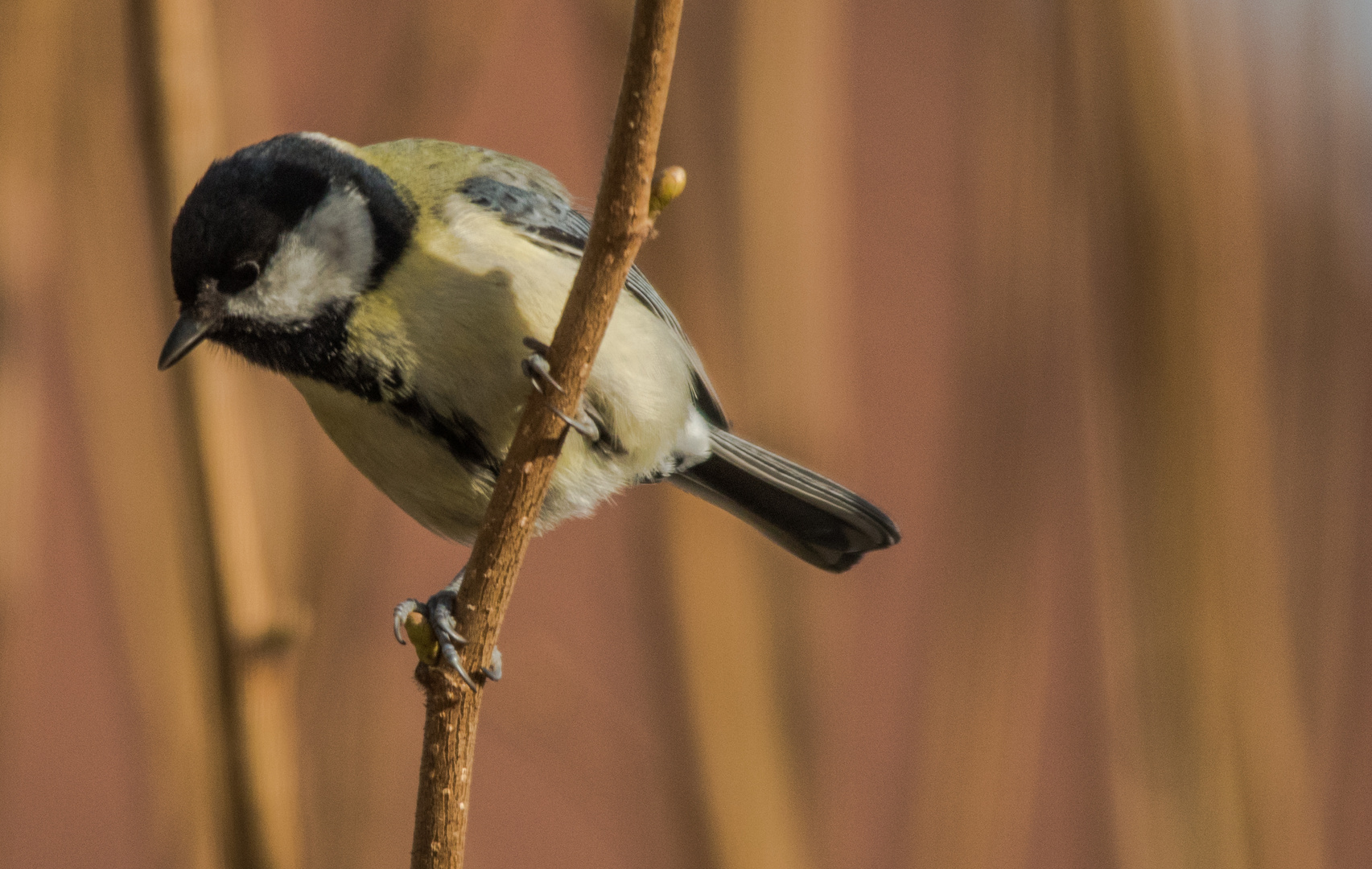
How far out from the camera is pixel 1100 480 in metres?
1.30

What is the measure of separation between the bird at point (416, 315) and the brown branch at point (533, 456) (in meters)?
0.17

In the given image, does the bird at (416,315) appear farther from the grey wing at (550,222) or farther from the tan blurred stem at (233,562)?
the tan blurred stem at (233,562)

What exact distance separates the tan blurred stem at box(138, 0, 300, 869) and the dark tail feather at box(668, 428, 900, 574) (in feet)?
2.39

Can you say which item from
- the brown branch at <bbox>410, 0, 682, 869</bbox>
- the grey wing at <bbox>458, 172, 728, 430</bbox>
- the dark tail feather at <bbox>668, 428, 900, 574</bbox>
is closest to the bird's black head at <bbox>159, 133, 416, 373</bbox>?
the grey wing at <bbox>458, 172, 728, 430</bbox>

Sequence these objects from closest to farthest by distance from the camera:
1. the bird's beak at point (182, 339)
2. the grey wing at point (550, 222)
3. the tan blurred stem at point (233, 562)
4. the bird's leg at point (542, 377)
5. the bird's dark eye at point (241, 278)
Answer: the bird's leg at point (542, 377), the tan blurred stem at point (233, 562), the bird's beak at point (182, 339), the bird's dark eye at point (241, 278), the grey wing at point (550, 222)

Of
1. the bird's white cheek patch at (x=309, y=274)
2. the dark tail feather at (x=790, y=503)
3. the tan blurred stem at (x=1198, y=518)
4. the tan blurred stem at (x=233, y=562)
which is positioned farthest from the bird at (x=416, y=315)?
the tan blurred stem at (x=1198, y=518)

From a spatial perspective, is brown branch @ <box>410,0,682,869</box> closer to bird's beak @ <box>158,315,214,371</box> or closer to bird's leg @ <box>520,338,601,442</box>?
bird's leg @ <box>520,338,601,442</box>

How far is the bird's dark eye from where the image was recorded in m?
1.23

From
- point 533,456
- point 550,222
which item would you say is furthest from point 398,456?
point 533,456

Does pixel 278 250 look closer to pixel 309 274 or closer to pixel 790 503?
pixel 309 274

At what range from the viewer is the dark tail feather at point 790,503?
1.67 meters

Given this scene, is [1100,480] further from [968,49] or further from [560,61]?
[560,61]

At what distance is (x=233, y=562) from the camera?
101cm

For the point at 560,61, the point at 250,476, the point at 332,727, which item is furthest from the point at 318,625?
the point at 560,61
